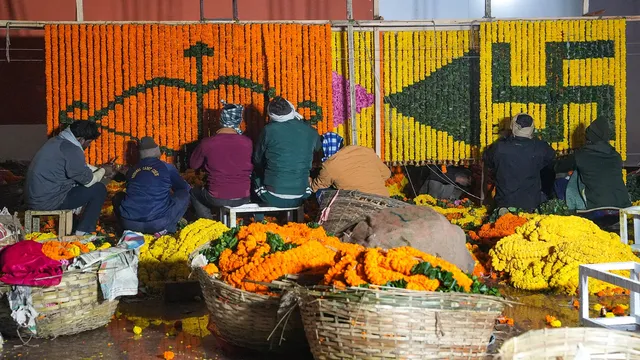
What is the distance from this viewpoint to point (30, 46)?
1302 centimetres

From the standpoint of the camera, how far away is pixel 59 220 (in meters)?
9.52

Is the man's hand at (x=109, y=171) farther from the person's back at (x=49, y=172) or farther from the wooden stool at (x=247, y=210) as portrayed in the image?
the wooden stool at (x=247, y=210)

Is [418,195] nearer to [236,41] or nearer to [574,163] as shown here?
[574,163]

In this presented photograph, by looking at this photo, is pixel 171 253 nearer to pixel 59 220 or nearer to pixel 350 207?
pixel 59 220

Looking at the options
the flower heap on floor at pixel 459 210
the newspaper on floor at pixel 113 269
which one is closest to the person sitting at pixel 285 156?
the flower heap on floor at pixel 459 210

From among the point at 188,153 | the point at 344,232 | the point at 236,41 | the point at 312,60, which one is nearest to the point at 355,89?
the point at 312,60

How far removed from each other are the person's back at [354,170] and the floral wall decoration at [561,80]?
6.62ft

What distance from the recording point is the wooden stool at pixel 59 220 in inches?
367

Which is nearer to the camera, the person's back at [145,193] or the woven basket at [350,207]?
the woven basket at [350,207]

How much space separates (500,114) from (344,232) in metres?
3.88

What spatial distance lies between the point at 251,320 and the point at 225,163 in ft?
14.7

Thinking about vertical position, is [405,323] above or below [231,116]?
below

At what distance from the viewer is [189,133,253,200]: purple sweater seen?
994 cm

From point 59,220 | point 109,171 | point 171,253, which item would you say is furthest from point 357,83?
point 59,220
